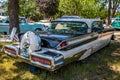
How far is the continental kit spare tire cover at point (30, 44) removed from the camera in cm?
430

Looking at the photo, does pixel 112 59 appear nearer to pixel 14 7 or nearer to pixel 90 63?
pixel 90 63

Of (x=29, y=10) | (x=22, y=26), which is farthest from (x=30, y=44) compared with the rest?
(x=29, y=10)

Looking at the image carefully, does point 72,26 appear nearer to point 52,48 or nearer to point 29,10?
point 52,48

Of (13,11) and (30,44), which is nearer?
(30,44)

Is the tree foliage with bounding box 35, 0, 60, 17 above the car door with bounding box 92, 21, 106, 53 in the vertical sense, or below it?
above

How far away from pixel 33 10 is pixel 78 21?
3329cm

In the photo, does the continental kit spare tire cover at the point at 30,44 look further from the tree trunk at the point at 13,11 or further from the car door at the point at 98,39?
the tree trunk at the point at 13,11

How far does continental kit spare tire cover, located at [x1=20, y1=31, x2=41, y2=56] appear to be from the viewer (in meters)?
4.30

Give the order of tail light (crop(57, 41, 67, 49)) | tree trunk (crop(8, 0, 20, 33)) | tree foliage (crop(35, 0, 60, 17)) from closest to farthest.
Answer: tail light (crop(57, 41, 67, 49)) → tree trunk (crop(8, 0, 20, 33)) → tree foliage (crop(35, 0, 60, 17))

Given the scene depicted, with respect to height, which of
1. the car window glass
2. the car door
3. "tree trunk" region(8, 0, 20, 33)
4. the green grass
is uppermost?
"tree trunk" region(8, 0, 20, 33)

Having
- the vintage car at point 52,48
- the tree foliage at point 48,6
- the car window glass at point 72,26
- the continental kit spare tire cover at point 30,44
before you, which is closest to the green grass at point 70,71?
the vintage car at point 52,48

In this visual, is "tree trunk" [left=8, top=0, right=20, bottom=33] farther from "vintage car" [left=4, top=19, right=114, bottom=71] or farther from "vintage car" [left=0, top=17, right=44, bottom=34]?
"vintage car" [left=4, top=19, right=114, bottom=71]

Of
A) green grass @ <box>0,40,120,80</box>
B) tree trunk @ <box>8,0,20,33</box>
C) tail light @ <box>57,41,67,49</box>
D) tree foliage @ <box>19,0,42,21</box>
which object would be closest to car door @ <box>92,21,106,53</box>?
green grass @ <box>0,40,120,80</box>

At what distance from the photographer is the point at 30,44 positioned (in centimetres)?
433
